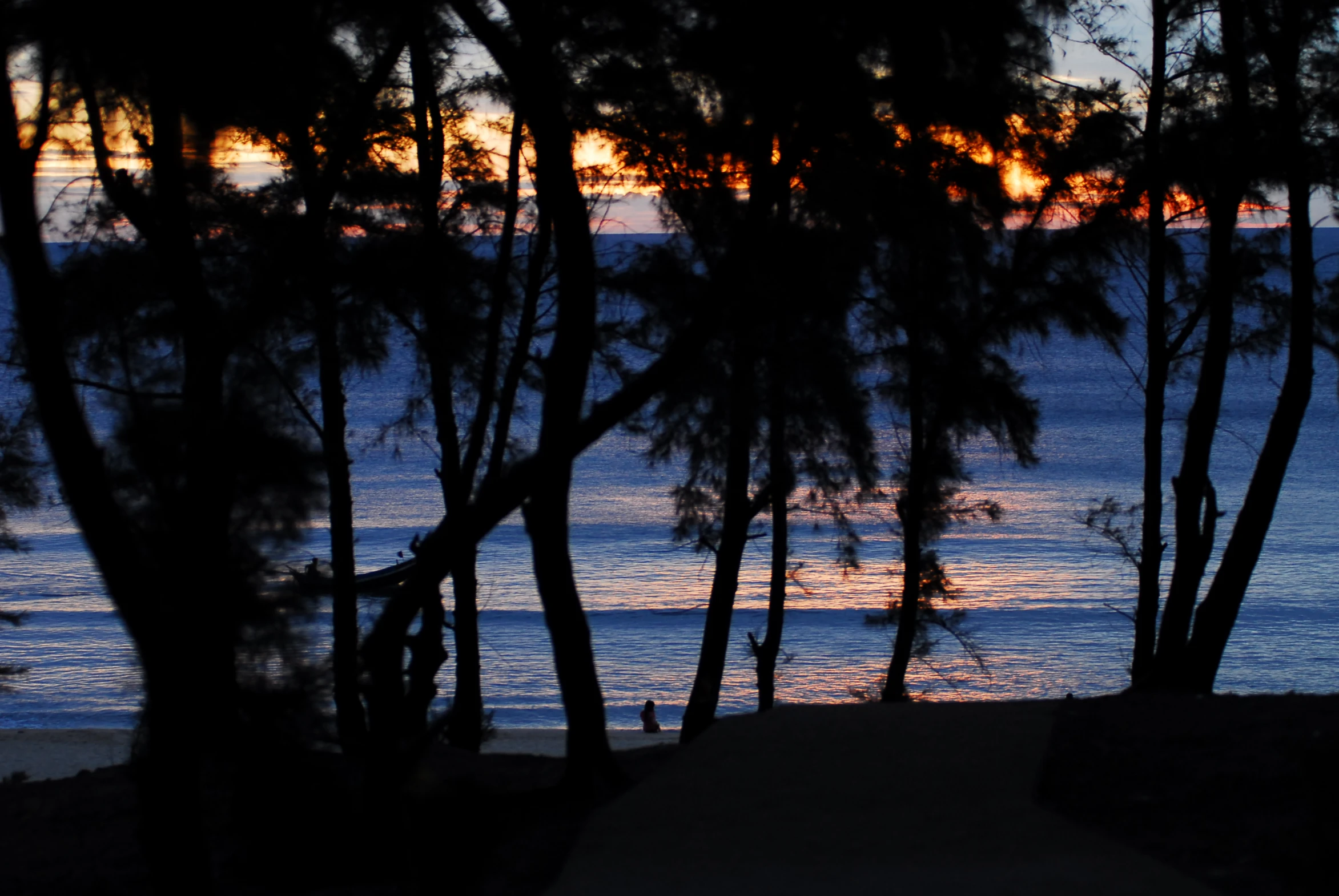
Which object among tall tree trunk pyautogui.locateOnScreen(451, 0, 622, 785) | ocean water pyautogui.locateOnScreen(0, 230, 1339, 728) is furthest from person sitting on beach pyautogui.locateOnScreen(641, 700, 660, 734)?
tall tree trunk pyautogui.locateOnScreen(451, 0, 622, 785)

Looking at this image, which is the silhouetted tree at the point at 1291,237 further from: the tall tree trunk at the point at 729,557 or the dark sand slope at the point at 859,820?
the tall tree trunk at the point at 729,557

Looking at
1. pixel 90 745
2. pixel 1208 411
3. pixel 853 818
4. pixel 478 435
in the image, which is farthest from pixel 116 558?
pixel 90 745

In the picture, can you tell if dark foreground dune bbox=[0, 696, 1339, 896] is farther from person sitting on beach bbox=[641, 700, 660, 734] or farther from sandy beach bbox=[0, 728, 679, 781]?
person sitting on beach bbox=[641, 700, 660, 734]

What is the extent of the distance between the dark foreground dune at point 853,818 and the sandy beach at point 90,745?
9127 mm

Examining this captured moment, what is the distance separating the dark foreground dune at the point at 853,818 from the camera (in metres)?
4.67

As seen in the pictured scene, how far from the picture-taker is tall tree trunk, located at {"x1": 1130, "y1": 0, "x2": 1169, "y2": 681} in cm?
1034

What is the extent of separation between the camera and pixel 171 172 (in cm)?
618

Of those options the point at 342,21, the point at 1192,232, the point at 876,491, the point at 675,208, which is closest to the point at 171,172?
the point at 342,21

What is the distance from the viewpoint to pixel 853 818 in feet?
18.5

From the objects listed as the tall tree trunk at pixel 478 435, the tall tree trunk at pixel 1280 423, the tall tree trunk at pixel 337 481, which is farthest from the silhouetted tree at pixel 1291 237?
the tall tree trunk at pixel 337 481

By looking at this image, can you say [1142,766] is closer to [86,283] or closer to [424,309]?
[424,309]

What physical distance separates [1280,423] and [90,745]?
16.0 metres

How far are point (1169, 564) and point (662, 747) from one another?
27.4 meters

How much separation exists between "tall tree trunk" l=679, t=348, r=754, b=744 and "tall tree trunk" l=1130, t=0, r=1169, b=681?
317cm
